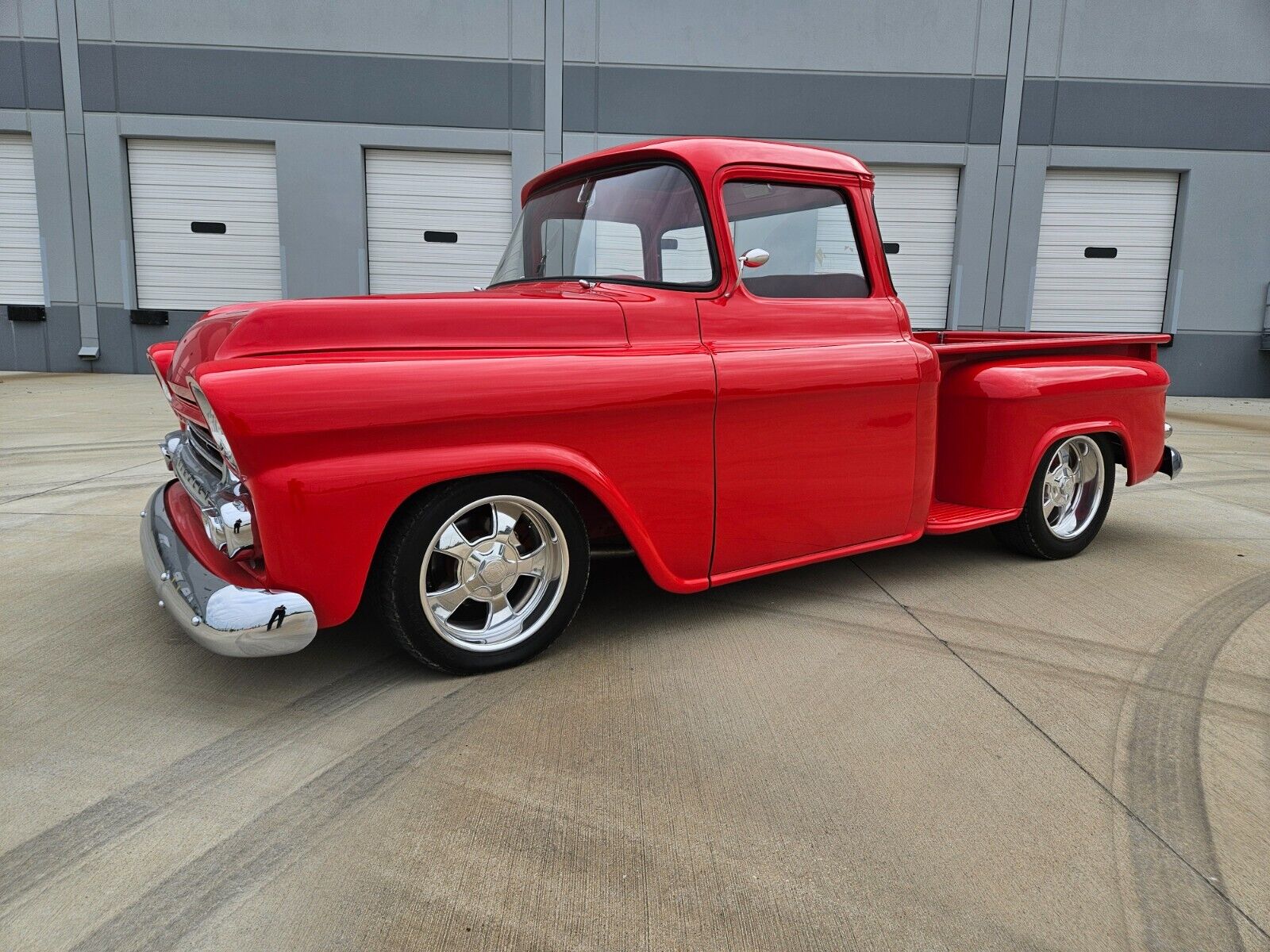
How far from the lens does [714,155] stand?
3.00 meters

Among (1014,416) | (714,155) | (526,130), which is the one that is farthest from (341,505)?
(526,130)

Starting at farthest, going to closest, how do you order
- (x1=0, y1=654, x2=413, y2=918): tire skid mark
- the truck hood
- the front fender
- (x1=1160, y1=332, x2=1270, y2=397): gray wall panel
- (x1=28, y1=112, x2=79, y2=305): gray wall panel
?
(x1=1160, y1=332, x2=1270, y2=397): gray wall panel < (x1=28, y1=112, x2=79, y2=305): gray wall panel < the truck hood < the front fender < (x1=0, y1=654, x2=413, y2=918): tire skid mark

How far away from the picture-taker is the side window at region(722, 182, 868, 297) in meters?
3.06

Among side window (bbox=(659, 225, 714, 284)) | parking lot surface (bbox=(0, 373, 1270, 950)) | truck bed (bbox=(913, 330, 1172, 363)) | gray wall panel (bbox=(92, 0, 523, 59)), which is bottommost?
parking lot surface (bbox=(0, 373, 1270, 950))

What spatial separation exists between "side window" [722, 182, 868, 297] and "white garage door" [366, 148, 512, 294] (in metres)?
9.17

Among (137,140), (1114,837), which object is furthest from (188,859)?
(137,140)

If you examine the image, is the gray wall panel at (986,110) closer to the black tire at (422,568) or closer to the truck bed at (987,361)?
the truck bed at (987,361)

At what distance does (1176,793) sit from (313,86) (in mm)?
12371

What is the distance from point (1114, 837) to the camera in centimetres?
193

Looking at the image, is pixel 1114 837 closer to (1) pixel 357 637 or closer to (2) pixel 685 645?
(2) pixel 685 645

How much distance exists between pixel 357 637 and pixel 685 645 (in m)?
1.12

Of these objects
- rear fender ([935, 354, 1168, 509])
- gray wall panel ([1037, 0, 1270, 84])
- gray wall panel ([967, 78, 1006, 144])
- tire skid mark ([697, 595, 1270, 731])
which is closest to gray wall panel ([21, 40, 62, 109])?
gray wall panel ([967, 78, 1006, 144])

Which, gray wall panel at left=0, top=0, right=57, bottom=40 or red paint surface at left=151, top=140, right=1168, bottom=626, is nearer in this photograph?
red paint surface at left=151, top=140, right=1168, bottom=626

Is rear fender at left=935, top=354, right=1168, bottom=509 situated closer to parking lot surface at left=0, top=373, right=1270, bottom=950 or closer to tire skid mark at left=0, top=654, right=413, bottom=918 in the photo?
parking lot surface at left=0, top=373, right=1270, bottom=950
